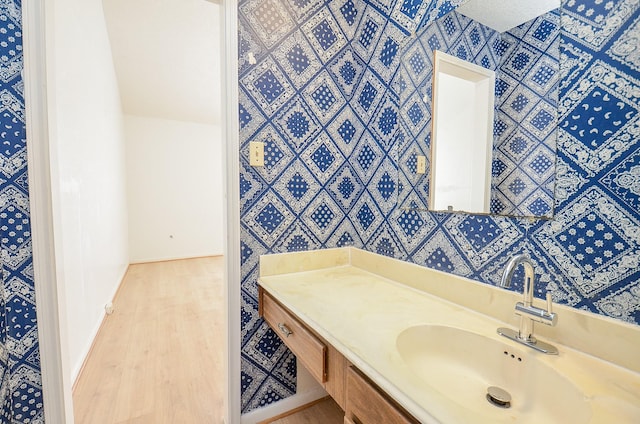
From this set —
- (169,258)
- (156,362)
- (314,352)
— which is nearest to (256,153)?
(314,352)

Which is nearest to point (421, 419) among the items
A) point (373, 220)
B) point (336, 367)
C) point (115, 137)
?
point (336, 367)

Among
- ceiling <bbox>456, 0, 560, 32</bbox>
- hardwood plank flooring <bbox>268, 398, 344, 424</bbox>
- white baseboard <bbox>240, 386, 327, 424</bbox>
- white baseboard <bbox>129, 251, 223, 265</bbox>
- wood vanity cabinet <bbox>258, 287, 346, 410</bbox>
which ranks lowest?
hardwood plank flooring <bbox>268, 398, 344, 424</bbox>

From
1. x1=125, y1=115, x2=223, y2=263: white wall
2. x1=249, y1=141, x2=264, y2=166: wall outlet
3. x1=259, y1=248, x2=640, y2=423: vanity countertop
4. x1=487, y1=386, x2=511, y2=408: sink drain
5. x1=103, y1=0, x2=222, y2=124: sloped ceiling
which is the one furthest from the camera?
x1=125, y1=115, x2=223, y2=263: white wall

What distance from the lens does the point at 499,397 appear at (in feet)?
2.42

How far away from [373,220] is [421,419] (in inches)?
41.9

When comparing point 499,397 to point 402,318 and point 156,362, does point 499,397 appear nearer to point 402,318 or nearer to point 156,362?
point 402,318

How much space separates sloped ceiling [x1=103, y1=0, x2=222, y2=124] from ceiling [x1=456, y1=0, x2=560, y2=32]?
1259 millimetres

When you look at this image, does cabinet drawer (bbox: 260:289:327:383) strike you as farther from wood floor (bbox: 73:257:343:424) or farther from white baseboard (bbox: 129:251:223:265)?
white baseboard (bbox: 129:251:223:265)

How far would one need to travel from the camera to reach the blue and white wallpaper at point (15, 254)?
0.97m

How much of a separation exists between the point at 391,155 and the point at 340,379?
40.1 inches

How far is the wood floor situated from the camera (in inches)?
62.1

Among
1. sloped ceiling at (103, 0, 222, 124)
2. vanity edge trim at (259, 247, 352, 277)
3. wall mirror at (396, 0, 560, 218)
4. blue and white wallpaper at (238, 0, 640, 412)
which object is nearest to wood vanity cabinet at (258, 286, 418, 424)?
vanity edge trim at (259, 247, 352, 277)

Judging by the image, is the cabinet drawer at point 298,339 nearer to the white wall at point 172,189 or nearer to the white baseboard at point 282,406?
the white baseboard at point 282,406

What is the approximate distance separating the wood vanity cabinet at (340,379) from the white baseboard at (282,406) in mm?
590
